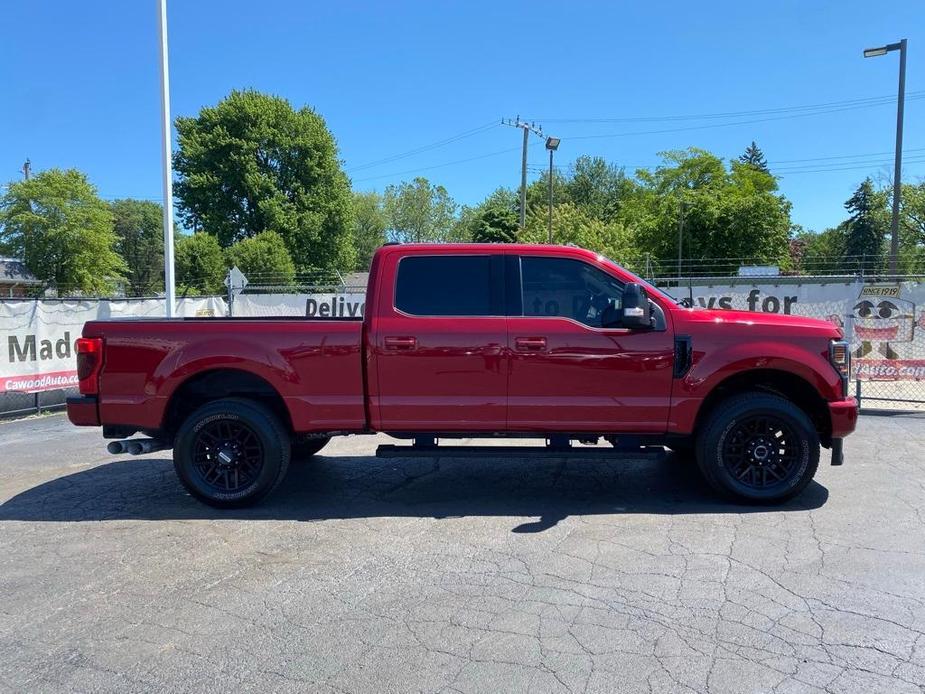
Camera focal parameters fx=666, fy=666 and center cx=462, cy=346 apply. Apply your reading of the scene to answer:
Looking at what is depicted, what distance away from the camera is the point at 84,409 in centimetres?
548

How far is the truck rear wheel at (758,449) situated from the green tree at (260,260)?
32.7 metres

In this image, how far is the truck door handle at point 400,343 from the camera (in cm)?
532

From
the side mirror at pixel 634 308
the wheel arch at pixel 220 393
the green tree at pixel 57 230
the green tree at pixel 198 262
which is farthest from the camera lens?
the green tree at pixel 57 230

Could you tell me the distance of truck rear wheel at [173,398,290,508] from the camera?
5.43 meters

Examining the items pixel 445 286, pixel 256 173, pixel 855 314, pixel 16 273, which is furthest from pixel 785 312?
pixel 16 273

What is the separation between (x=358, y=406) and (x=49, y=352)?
8.05 meters

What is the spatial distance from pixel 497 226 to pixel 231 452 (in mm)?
55375

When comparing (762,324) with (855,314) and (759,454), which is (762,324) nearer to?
(759,454)

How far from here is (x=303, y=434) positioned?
564cm

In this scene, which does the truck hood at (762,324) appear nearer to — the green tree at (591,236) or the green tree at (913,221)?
the green tree at (591,236)

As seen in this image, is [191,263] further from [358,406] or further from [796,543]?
[796,543]

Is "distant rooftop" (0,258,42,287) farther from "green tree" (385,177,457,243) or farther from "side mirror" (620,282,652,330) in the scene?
"side mirror" (620,282,652,330)

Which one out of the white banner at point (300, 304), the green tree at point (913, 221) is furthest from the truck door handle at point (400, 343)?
the green tree at point (913, 221)

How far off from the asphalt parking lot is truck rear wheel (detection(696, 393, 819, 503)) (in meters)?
0.21
